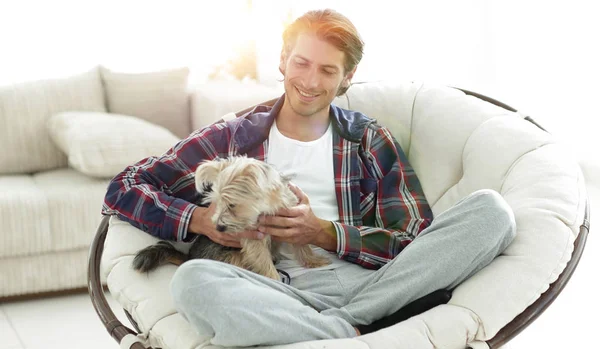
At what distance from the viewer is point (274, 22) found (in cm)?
519

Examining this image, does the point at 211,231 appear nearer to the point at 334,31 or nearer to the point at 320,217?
the point at 320,217

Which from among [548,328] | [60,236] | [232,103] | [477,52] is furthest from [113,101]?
[548,328]

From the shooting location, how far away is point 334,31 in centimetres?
231

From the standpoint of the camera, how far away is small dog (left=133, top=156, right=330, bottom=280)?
208 cm

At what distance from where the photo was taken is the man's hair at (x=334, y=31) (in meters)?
2.32

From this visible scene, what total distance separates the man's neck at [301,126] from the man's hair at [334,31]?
0.60ft

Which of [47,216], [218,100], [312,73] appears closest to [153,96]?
[218,100]

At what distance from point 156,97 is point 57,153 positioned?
0.60m

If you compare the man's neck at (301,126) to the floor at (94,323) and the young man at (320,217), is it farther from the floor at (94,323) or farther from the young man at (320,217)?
the floor at (94,323)

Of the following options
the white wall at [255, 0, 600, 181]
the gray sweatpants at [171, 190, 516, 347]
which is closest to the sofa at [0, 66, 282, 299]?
the white wall at [255, 0, 600, 181]

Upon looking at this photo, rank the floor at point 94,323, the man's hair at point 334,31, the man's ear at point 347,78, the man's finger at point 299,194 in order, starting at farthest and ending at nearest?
1. the floor at point 94,323
2. the man's ear at point 347,78
3. the man's hair at point 334,31
4. the man's finger at point 299,194

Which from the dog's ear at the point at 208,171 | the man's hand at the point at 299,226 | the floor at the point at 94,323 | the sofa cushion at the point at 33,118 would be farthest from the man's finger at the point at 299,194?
the sofa cushion at the point at 33,118

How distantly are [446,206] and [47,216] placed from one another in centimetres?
189

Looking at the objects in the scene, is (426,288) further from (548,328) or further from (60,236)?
(60,236)
